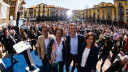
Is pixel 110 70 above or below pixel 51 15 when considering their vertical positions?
below

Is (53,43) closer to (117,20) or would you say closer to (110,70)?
(110,70)

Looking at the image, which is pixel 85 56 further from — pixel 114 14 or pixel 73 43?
pixel 114 14

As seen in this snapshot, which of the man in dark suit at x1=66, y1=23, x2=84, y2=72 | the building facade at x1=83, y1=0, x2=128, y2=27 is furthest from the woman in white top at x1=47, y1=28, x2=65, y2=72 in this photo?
the building facade at x1=83, y1=0, x2=128, y2=27

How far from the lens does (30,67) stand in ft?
8.18

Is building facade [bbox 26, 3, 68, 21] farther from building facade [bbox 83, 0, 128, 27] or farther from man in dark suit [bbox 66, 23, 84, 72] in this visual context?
man in dark suit [bbox 66, 23, 84, 72]

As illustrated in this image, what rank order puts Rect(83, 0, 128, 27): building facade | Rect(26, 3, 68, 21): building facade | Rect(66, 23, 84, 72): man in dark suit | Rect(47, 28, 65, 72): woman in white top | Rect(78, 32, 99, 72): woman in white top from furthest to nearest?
Rect(26, 3, 68, 21): building facade, Rect(83, 0, 128, 27): building facade, Rect(66, 23, 84, 72): man in dark suit, Rect(47, 28, 65, 72): woman in white top, Rect(78, 32, 99, 72): woman in white top

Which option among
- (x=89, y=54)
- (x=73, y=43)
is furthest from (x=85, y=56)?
(x=73, y=43)

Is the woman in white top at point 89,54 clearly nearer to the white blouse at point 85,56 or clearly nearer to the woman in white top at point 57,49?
the white blouse at point 85,56

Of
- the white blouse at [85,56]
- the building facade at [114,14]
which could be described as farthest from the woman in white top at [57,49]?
the building facade at [114,14]

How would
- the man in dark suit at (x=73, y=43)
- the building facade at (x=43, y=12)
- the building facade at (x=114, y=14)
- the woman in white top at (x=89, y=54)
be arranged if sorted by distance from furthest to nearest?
the building facade at (x=43, y=12), the building facade at (x=114, y=14), the man in dark suit at (x=73, y=43), the woman in white top at (x=89, y=54)

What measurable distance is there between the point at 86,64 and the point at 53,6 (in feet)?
201

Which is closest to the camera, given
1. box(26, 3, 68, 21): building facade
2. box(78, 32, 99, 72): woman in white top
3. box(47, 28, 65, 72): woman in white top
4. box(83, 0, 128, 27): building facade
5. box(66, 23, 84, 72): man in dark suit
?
box(78, 32, 99, 72): woman in white top

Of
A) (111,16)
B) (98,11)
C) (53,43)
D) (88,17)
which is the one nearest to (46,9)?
(88,17)

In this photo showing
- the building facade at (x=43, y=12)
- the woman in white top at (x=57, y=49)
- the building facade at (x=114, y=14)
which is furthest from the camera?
the building facade at (x=43, y=12)
